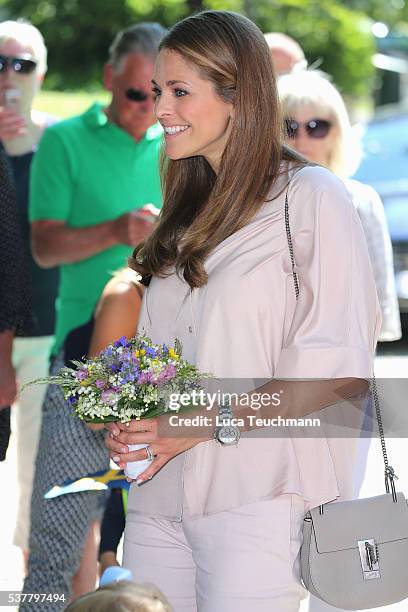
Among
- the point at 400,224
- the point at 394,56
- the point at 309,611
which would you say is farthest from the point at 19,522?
the point at 394,56

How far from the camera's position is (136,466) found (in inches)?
127

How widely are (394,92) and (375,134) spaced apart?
7101 mm

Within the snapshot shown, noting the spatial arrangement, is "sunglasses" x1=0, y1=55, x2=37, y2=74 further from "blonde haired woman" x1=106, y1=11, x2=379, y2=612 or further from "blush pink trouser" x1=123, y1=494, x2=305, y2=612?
"blush pink trouser" x1=123, y1=494, x2=305, y2=612

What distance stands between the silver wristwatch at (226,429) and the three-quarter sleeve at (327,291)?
0.16 m

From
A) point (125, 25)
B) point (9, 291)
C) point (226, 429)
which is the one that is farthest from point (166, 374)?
point (125, 25)

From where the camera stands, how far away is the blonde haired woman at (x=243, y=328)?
10.3 ft

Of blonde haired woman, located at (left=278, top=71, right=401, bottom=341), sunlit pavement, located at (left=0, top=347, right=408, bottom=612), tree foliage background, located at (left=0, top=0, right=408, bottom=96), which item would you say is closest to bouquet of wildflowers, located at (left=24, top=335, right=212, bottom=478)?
sunlit pavement, located at (left=0, top=347, right=408, bottom=612)

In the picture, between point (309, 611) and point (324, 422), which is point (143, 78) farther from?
point (324, 422)

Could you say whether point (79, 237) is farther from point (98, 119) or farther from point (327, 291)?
point (327, 291)

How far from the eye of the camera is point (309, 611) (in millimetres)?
5043

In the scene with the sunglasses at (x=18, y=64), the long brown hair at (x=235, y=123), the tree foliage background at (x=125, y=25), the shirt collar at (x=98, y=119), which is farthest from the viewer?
the tree foliage background at (x=125, y=25)

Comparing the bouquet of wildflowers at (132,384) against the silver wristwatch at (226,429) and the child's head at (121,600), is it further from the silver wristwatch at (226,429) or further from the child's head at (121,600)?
the child's head at (121,600)

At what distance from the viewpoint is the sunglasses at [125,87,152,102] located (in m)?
5.84

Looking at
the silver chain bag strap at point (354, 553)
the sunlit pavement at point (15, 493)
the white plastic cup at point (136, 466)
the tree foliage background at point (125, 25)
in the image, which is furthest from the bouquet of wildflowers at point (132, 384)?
the tree foliage background at point (125, 25)
